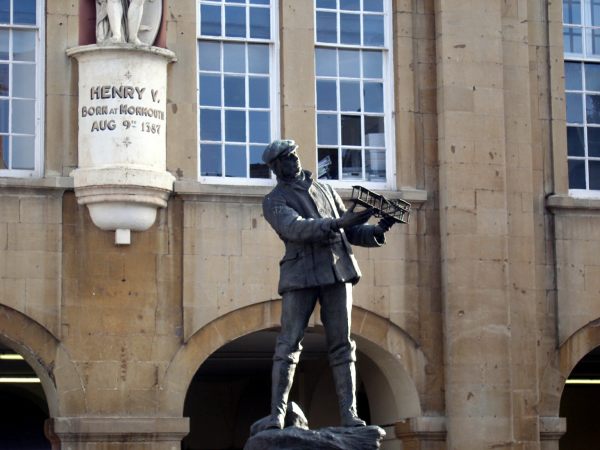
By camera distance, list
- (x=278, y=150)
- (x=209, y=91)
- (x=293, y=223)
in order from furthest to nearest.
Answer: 1. (x=209, y=91)
2. (x=278, y=150)
3. (x=293, y=223)

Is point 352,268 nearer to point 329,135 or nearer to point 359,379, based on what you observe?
point 329,135

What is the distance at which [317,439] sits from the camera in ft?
47.4

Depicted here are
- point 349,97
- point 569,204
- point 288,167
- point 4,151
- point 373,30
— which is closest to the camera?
point 288,167

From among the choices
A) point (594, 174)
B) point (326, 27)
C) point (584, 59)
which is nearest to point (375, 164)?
point (326, 27)

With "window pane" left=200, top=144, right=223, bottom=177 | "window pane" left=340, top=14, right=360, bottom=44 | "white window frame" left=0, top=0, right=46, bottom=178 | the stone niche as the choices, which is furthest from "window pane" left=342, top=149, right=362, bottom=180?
"white window frame" left=0, top=0, right=46, bottom=178

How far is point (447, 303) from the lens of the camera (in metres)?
22.8

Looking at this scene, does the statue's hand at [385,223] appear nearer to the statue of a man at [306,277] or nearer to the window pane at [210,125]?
the statue of a man at [306,277]

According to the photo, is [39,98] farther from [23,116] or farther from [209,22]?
[209,22]

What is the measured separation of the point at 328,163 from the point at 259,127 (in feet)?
3.09

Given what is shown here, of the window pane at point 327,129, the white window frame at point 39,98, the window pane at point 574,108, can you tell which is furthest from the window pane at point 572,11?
the white window frame at point 39,98

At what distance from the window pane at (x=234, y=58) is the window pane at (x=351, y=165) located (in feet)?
5.26

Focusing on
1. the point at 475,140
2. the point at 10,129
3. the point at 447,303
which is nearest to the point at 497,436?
the point at 447,303

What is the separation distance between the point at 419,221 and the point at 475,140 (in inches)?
46.5

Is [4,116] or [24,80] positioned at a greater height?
[24,80]
